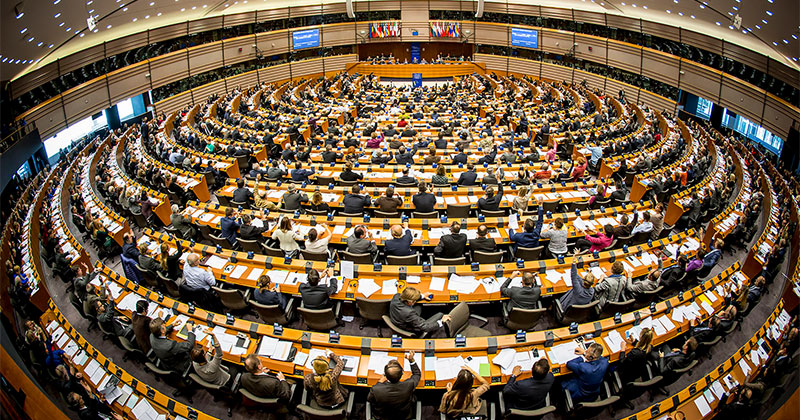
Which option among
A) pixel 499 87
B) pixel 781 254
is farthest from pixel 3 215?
pixel 499 87

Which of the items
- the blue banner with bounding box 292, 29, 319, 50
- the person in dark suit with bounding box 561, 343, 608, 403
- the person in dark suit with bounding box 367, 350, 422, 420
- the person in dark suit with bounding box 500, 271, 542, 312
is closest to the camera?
the person in dark suit with bounding box 367, 350, 422, 420

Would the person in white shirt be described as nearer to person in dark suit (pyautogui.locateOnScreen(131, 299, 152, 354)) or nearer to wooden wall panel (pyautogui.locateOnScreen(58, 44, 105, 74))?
person in dark suit (pyautogui.locateOnScreen(131, 299, 152, 354))

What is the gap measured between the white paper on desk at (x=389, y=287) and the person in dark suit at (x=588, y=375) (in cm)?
322

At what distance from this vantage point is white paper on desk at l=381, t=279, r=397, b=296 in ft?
24.5

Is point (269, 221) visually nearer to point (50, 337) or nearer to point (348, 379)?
point (50, 337)

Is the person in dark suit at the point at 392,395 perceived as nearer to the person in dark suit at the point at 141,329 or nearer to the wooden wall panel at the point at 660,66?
the person in dark suit at the point at 141,329

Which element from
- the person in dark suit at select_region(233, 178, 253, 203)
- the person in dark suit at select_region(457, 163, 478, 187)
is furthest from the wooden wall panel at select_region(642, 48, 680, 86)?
the person in dark suit at select_region(233, 178, 253, 203)

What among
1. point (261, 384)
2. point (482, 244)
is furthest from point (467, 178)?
point (261, 384)

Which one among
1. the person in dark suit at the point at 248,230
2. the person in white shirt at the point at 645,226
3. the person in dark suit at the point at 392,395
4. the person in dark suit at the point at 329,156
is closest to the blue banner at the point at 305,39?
the person in dark suit at the point at 329,156

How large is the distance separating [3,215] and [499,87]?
29.7 metres

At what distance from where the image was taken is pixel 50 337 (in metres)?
6.91

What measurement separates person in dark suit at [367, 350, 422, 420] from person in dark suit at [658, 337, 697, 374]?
150 inches

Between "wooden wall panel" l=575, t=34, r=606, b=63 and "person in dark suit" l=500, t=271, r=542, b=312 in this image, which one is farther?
"wooden wall panel" l=575, t=34, r=606, b=63

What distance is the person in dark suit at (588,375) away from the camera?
17.7ft
